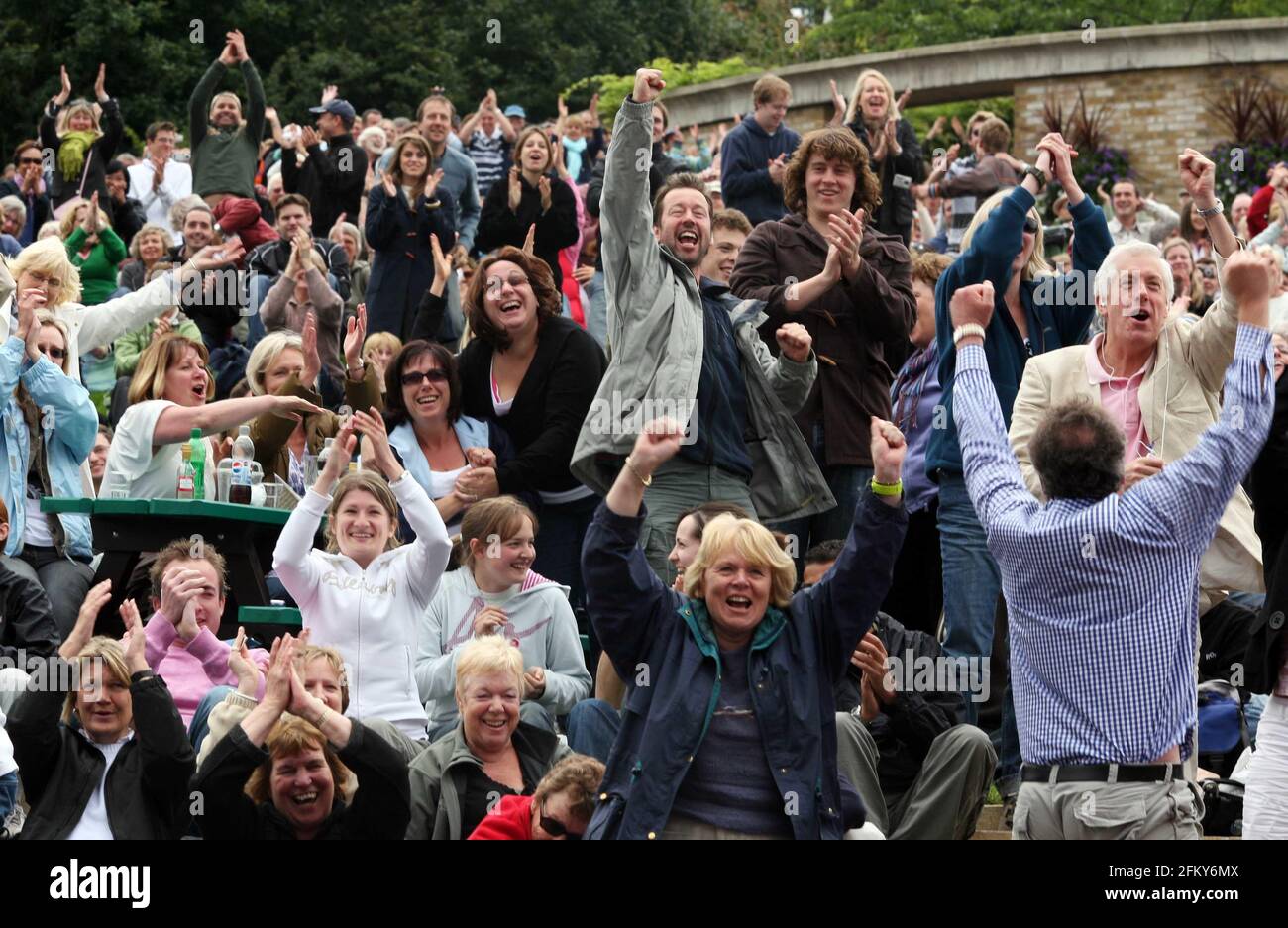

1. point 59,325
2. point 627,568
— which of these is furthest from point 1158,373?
point 59,325

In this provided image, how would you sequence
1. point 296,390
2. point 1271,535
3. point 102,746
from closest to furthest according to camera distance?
1. point 1271,535
2. point 102,746
3. point 296,390

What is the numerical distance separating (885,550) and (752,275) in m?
3.27

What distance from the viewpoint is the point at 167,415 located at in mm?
9680

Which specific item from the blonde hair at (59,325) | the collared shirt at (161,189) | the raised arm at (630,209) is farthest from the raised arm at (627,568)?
the collared shirt at (161,189)

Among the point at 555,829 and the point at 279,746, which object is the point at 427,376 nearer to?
the point at 279,746

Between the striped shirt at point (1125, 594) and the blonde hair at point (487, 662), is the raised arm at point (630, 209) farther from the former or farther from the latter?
the striped shirt at point (1125, 594)

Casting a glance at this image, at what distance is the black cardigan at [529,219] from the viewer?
13797mm

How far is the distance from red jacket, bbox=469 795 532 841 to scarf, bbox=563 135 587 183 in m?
12.6

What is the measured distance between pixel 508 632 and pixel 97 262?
8.41m

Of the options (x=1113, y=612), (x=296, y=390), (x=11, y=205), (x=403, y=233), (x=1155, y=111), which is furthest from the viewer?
(x=1155, y=111)

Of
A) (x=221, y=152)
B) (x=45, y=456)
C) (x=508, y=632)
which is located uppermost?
(x=221, y=152)

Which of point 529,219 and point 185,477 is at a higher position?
point 529,219
